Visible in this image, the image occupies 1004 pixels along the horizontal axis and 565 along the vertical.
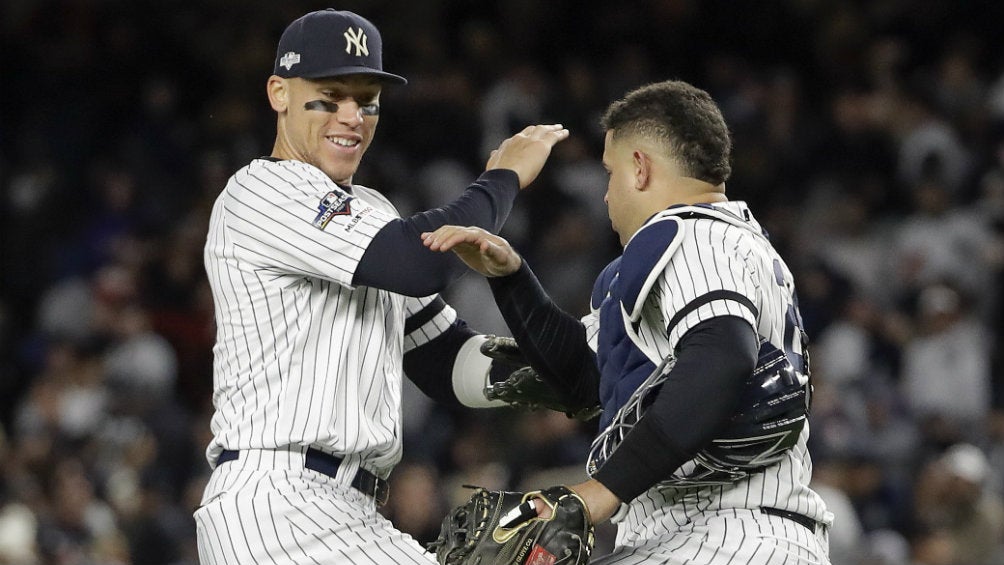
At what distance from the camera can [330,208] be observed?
3.62 m

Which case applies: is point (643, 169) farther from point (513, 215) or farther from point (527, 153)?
point (513, 215)

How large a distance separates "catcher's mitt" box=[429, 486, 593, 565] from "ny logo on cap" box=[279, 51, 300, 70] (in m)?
1.36

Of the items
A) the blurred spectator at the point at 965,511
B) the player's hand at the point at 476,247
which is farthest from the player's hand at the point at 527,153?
the blurred spectator at the point at 965,511

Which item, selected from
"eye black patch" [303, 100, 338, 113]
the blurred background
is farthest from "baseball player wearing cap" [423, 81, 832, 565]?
the blurred background

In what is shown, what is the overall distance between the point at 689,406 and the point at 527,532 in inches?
17.6

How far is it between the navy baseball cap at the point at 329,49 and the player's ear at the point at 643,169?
2.38 ft

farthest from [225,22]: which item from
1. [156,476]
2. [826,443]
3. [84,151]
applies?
[826,443]

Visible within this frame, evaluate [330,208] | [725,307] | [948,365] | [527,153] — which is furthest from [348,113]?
[948,365]

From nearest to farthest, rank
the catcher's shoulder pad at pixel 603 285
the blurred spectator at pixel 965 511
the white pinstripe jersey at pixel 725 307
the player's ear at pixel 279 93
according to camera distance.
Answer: the white pinstripe jersey at pixel 725 307 → the catcher's shoulder pad at pixel 603 285 → the player's ear at pixel 279 93 → the blurred spectator at pixel 965 511

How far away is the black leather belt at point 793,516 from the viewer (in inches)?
132

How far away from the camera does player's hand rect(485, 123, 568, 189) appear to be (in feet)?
12.6

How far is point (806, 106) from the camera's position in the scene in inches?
434

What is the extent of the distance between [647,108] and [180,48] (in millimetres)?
9094

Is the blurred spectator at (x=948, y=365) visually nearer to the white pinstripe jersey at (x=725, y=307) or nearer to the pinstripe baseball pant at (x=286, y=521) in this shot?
the white pinstripe jersey at (x=725, y=307)
